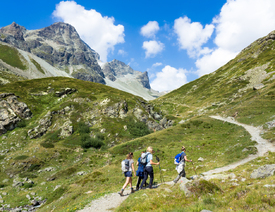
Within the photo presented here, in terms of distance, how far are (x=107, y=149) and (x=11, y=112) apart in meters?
42.6

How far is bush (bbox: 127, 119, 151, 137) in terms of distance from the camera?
187 ft

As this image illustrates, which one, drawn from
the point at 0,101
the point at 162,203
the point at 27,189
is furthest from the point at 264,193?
the point at 0,101

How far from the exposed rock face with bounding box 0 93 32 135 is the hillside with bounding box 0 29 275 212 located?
0.98ft

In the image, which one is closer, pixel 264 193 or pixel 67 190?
pixel 264 193

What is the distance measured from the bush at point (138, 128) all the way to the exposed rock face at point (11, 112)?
42804 mm

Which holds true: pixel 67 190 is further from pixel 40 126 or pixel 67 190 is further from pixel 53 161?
pixel 40 126

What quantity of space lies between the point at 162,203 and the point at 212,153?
845 inches

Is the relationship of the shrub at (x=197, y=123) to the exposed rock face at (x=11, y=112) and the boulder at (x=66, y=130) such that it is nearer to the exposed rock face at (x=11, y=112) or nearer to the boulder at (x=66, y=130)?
the boulder at (x=66, y=130)

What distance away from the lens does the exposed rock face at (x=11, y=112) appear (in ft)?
174

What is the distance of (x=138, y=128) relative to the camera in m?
59.1

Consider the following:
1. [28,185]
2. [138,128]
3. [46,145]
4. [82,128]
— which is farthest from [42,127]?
[138,128]

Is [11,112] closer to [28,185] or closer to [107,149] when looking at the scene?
[28,185]

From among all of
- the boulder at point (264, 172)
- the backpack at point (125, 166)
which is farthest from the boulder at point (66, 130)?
the boulder at point (264, 172)

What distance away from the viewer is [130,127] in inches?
2339
